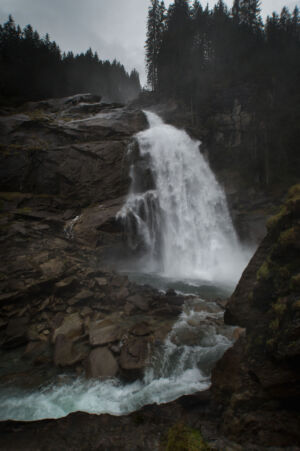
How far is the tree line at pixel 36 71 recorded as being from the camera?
30609 mm

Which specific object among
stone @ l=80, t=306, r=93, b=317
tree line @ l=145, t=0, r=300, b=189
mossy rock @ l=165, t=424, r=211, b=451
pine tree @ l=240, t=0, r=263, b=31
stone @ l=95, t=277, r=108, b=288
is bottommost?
stone @ l=80, t=306, r=93, b=317

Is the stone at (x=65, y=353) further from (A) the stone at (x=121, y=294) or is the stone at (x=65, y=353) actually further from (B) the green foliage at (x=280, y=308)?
(B) the green foliage at (x=280, y=308)

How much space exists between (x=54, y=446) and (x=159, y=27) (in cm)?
5443

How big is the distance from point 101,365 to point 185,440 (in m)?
3.48

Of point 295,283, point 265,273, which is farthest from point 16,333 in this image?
point 295,283

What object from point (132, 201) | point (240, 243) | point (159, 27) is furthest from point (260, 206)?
point (159, 27)

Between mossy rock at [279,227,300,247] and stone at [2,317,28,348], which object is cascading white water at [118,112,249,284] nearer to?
stone at [2,317,28,348]

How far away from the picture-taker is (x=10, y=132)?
62.0ft

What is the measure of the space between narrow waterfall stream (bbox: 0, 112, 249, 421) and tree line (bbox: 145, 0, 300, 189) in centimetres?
692

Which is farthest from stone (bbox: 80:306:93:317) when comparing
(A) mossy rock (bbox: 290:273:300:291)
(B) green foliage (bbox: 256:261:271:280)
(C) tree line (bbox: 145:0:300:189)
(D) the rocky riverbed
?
(C) tree line (bbox: 145:0:300:189)

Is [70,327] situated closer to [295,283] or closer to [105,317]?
[105,317]

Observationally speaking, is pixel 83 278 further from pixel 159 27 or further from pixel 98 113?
pixel 159 27

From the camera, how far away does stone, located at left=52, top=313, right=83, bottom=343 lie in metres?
7.13

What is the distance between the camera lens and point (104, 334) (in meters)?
6.84
